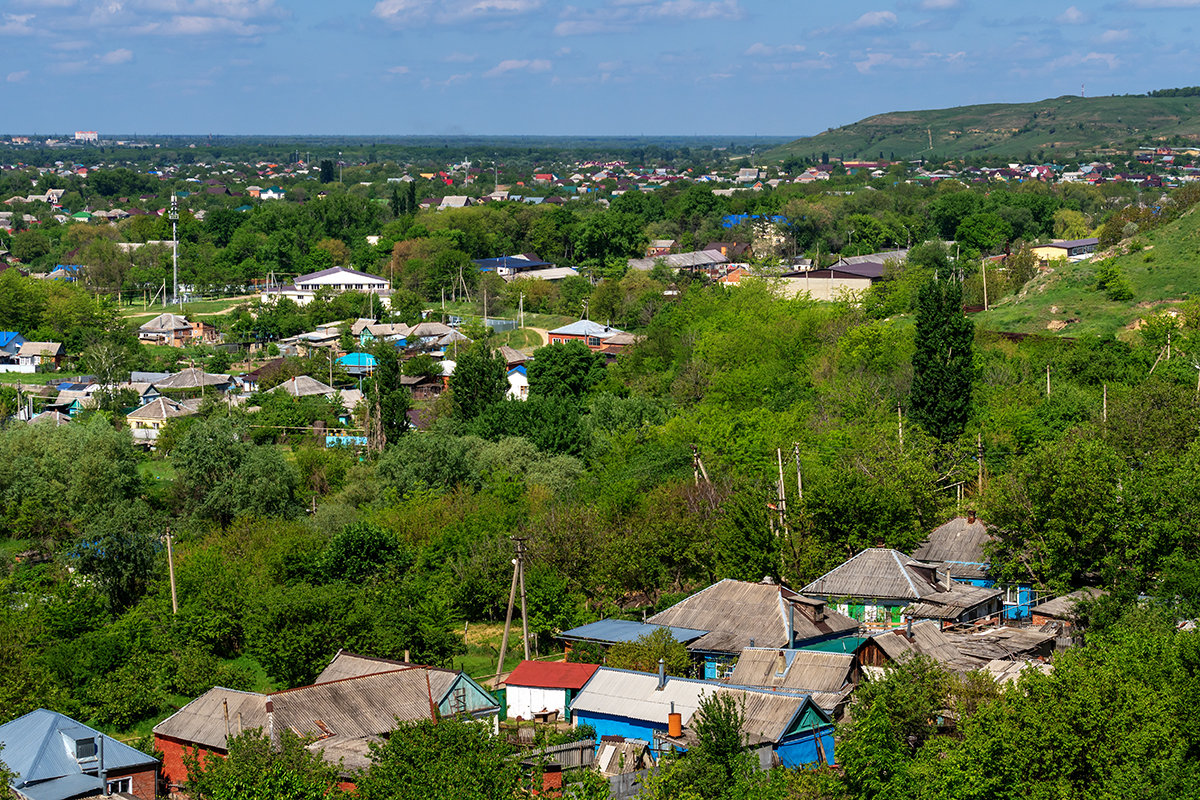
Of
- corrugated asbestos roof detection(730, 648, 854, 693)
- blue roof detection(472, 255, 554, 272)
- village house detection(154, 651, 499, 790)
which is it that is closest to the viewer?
village house detection(154, 651, 499, 790)

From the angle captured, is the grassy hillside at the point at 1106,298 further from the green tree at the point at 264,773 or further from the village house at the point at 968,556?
the green tree at the point at 264,773

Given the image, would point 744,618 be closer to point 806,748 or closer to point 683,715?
point 683,715

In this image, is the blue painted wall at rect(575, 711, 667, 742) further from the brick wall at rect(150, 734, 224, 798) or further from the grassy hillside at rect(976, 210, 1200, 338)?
the grassy hillside at rect(976, 210, 1200, 338)

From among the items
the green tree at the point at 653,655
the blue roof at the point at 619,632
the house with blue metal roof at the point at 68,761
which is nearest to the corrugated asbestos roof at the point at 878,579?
the blue roof at the point at 619,632

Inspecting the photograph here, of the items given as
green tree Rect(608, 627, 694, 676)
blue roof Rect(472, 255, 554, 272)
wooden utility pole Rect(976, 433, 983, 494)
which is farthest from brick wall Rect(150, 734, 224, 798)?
blue roof Rect(472, 255, 554, 272)

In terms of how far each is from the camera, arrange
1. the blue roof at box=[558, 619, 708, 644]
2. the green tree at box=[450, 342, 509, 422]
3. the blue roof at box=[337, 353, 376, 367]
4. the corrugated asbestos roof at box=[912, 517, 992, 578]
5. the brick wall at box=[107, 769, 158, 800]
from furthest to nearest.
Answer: the blue roof at box=[337, 353, 376, 367]
the green tree at box=[450, 342, 509, 422]
the corrugated asbestos roof at box=[912, 517, 992, 578]
the blue roof at box=[558, 619, 708, 644]
the brick wall at box=[107, 769, 158, 800]

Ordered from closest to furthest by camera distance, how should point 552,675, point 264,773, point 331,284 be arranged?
point 264,773 < point 552,675 < point 331,284

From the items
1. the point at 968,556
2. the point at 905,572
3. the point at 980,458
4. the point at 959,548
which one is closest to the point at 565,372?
the point at 980,458
